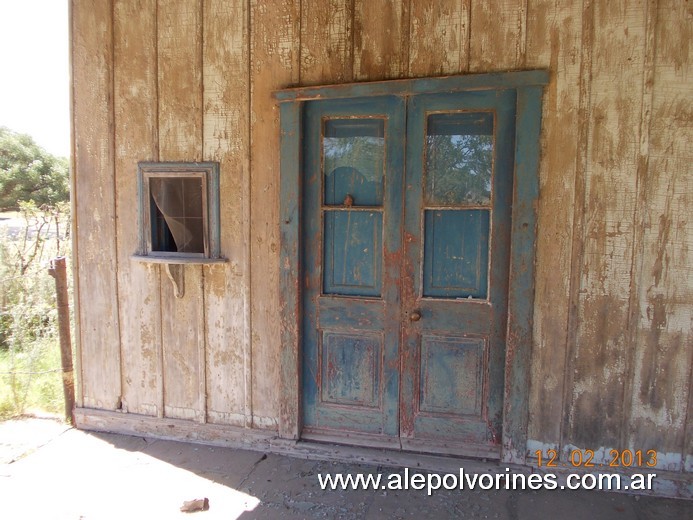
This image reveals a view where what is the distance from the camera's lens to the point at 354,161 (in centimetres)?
271

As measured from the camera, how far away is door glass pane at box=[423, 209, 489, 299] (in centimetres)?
257

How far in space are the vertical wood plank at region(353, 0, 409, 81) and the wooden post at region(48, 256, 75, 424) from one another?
257 cm

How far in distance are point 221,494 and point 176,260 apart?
145 cm

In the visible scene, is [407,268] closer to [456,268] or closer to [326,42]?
[456,268]

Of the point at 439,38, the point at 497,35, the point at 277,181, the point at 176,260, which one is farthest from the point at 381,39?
the point at 176,260

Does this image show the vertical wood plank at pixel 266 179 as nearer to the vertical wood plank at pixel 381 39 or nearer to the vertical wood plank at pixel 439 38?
the vertical wood plank at pixel 381 39

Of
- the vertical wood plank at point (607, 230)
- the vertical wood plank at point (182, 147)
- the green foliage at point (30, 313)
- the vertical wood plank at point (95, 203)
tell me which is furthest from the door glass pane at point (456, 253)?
the green foliage at point (30, 313)

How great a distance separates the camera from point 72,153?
3121mm

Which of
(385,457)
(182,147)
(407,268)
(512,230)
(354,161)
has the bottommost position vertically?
(385,457)

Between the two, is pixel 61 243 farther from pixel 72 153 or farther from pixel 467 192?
pixel 467 192

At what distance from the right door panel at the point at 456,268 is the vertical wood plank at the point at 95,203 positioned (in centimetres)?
209

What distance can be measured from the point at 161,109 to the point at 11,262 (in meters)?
3.73

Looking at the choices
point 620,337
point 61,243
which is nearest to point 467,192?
point 620,337

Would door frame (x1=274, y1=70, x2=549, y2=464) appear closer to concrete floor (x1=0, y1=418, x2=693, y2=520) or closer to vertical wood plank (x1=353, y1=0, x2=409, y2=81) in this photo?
vertical wood plank (x1=353, y1=0, x2=409, y2=81)
